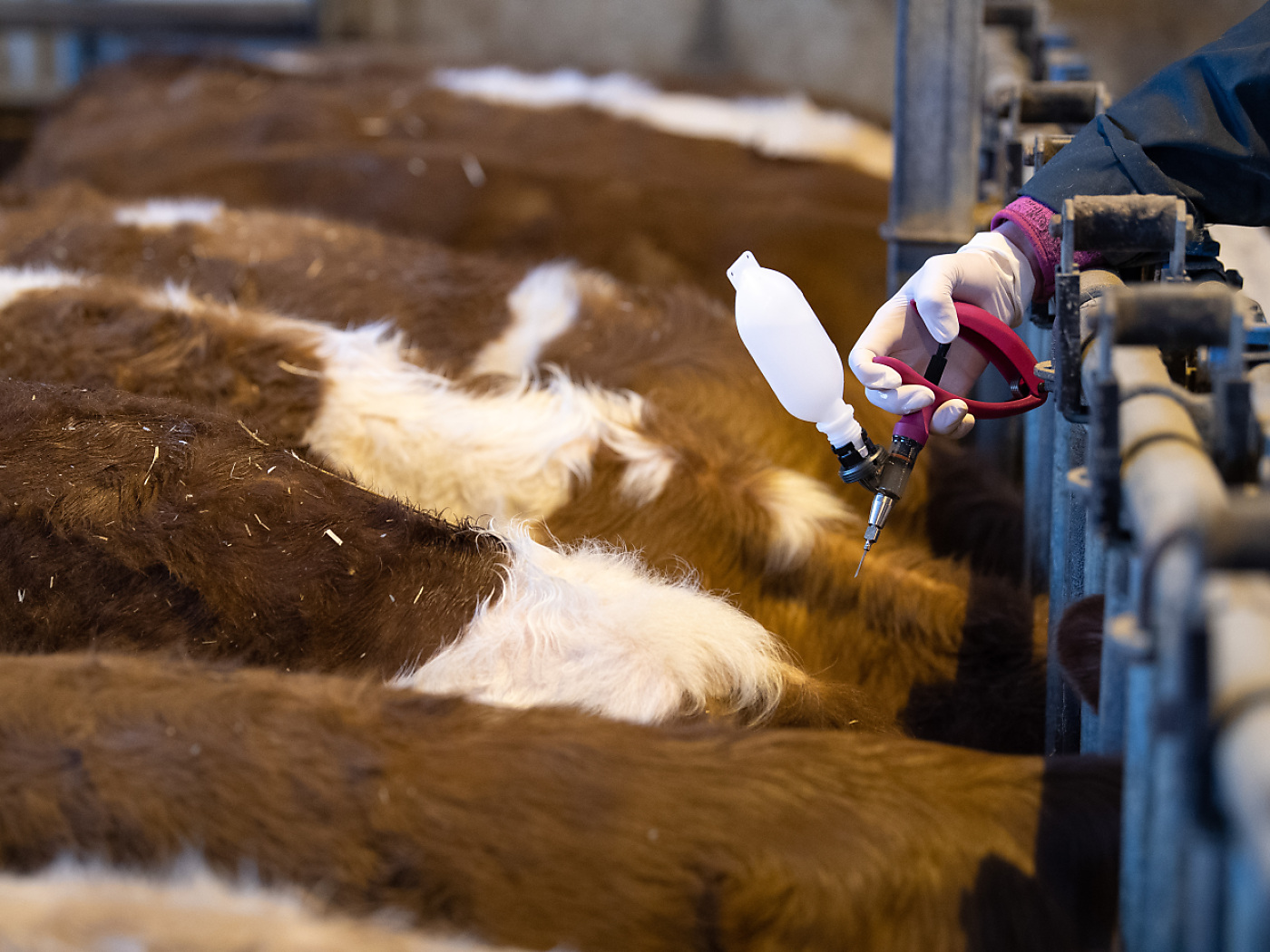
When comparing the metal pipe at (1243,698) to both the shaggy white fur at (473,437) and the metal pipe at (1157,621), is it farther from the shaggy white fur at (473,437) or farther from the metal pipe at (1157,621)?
the shaggy white fur at (473,437)

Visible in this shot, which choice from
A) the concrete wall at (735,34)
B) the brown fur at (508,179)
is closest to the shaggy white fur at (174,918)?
the brown fur at (508,179)

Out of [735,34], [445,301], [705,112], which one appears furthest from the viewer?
[735,34]

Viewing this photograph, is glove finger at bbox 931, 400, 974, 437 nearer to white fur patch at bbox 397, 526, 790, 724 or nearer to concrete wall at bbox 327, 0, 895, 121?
white fur patch at bbox 397, 526, 790, 724

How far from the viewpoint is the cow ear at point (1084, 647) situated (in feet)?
2.32

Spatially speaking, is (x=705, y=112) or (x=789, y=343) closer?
(x=789, y=343)

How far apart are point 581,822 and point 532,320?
970 mm

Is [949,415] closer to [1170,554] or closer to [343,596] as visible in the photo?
[1170,554]

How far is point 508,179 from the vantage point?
7.31 ft

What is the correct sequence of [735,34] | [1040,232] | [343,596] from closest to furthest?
1. [1040,232]
2. [343,596]
3. [735,34]

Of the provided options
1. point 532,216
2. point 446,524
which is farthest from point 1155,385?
point 532,216

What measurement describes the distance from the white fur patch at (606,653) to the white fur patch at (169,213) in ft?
3.75

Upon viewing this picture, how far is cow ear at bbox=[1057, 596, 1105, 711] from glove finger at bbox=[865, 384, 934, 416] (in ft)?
0.58

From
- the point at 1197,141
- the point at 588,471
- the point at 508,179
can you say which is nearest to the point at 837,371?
the point at 1197,141

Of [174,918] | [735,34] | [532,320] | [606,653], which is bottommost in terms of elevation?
[174,918]
